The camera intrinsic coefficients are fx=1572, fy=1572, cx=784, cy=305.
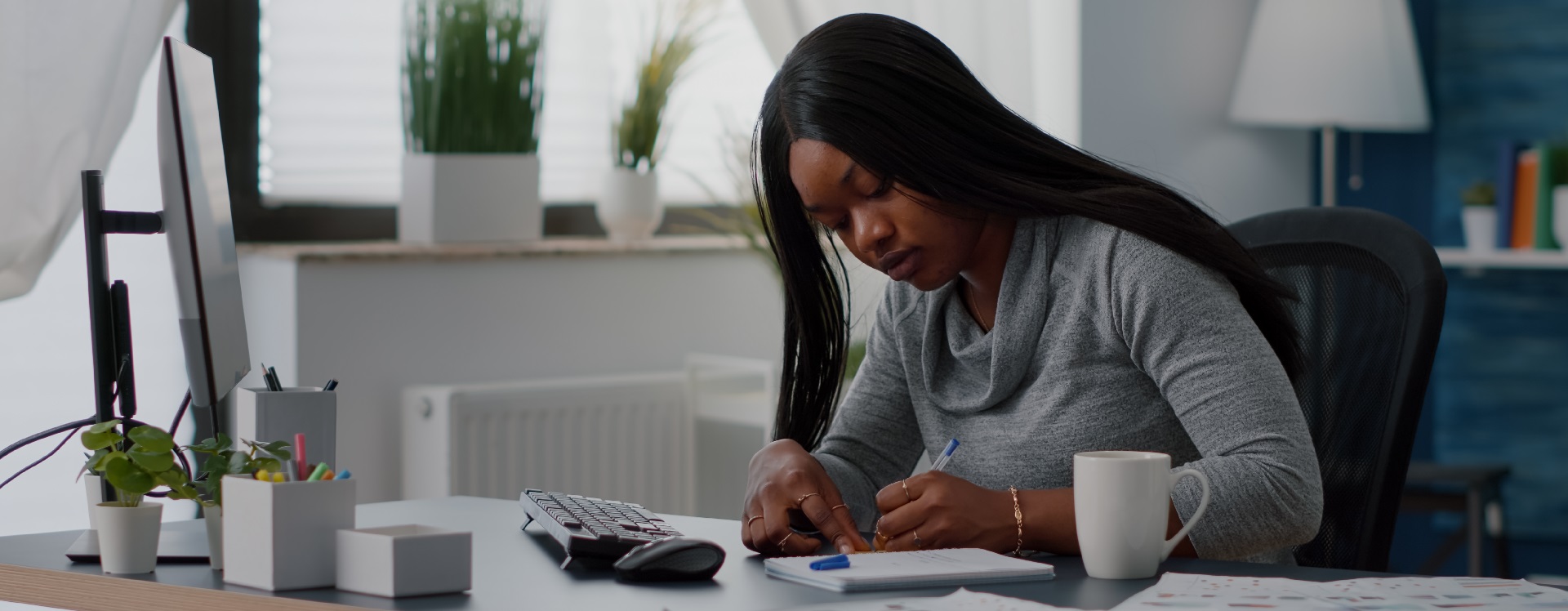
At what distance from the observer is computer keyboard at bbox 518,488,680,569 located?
116cm

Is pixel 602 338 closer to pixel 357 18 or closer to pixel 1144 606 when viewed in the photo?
pixel 357 18

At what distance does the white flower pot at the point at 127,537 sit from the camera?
1.14m

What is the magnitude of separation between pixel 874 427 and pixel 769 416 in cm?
114

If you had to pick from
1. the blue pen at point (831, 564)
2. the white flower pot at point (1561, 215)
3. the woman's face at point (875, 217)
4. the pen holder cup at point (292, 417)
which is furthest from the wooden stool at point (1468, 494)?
the pen holder cup at point (292, 417)

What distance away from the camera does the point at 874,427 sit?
5.17 ft

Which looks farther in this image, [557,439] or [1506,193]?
[1506,193]

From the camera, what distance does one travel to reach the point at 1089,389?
4.64ft

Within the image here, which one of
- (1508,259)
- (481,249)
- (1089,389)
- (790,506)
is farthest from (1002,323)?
(1508,259)

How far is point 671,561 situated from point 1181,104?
2315 mm

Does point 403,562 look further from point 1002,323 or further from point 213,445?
point 1002,323

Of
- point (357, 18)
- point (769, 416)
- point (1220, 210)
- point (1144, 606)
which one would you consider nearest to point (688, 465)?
point (769, 416)

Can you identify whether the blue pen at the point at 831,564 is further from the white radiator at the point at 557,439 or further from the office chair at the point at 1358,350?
the white radiator at the point at 557,439

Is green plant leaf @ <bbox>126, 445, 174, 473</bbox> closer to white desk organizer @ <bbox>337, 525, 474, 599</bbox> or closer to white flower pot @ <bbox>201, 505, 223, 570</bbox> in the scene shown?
white flower pot @ <bbox>201, 505, 223, 570</bbox>

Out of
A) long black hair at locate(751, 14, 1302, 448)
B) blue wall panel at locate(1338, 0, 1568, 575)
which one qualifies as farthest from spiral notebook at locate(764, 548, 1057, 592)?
blue wall panel at locate(1338, 0, 1568, 575)
